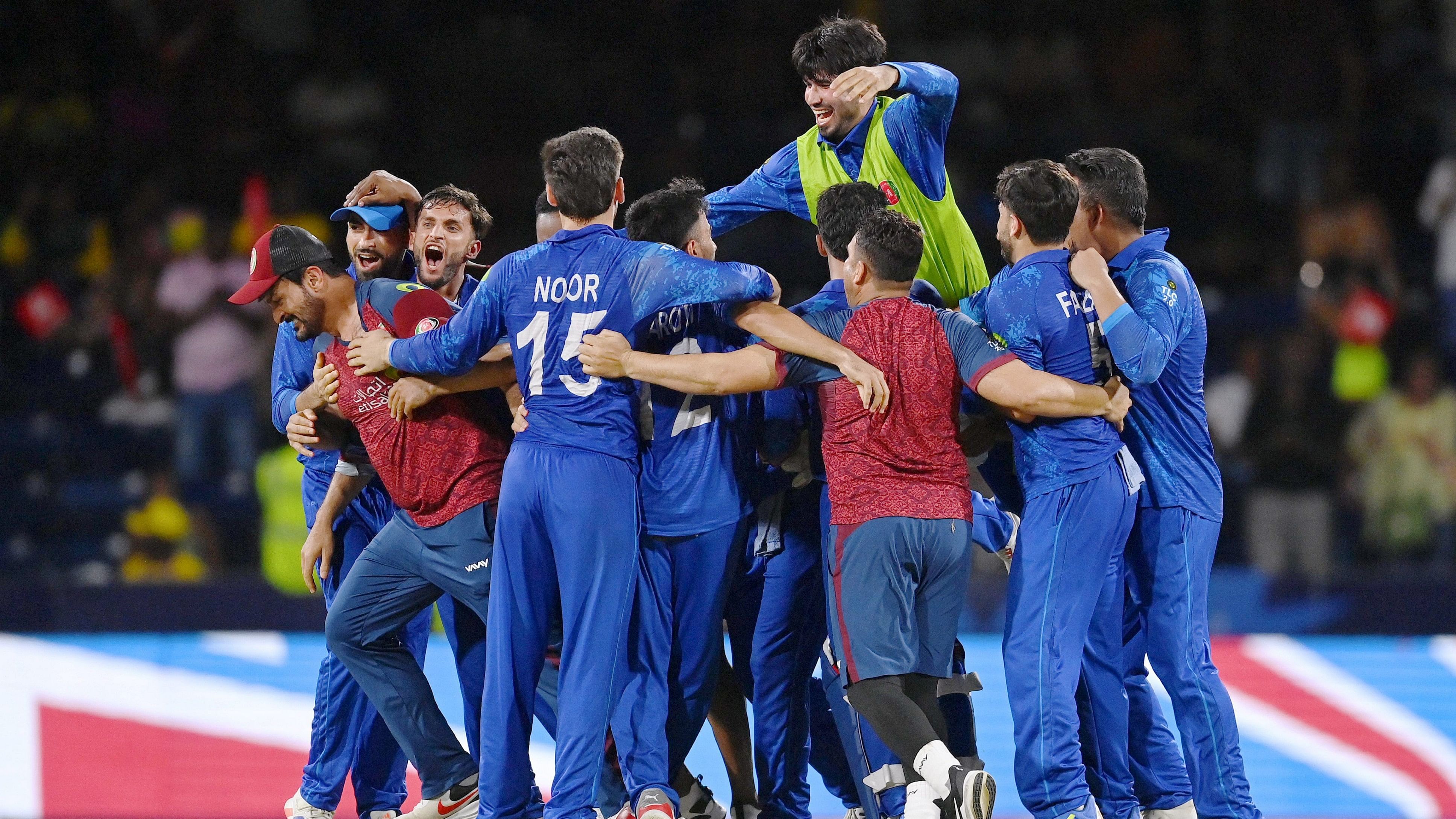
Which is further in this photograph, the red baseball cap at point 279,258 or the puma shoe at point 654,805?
the red baseball cap at point 279,258

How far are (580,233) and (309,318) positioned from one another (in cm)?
140

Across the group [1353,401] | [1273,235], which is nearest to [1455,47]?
[1273,235]

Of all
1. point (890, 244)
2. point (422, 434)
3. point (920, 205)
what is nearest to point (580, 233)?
point (422, 434)

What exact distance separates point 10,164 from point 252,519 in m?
5.65

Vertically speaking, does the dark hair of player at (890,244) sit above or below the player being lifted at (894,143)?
below

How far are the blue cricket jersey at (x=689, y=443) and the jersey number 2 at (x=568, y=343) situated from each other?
0.28 m

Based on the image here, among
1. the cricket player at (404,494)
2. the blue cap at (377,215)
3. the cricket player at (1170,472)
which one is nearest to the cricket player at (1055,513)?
the cricket player at (1170,472)

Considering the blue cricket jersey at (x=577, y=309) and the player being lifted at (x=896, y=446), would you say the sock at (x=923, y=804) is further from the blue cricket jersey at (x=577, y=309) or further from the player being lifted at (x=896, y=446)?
the blue cricket jersey at (x=577, y=309)

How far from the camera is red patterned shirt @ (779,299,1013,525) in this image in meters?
5.57

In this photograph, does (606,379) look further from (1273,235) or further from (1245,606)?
(1273,235)

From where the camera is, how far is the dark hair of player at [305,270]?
6.30 m

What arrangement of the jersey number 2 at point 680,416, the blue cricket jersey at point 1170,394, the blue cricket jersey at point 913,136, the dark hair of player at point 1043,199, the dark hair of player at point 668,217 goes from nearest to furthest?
the dark hair of player at point 1043,199 → the blue cricket jersey at point 1170,394 → the jersey number 2 at point 680,416 → the dark hair of player at point 668,217 → the blue cricket jersey at point 913,136

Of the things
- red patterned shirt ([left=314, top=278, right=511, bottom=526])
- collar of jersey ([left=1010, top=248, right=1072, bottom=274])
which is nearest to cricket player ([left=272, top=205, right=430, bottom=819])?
red patterned shirt ([left=314, top=278, right=511, bottom=526])

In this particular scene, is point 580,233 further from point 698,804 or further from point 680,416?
point 698,804
